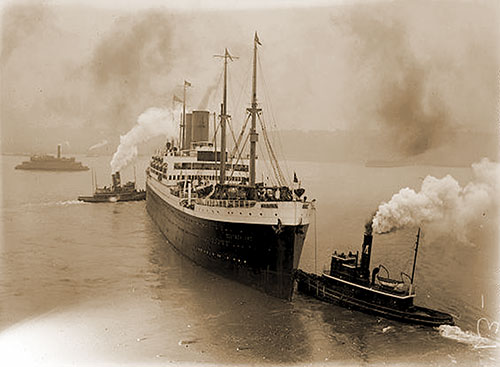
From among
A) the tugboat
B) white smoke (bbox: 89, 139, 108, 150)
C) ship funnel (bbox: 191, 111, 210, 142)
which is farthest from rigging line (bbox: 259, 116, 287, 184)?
the tugboat

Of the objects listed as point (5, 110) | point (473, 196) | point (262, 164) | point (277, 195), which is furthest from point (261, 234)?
point (5, 110)

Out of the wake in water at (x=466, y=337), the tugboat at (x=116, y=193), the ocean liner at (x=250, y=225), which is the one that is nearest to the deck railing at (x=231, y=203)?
the ocean liner at (x=250, y=225)

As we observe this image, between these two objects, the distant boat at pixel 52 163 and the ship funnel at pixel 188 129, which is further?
the ship funnel at pixel 188 129

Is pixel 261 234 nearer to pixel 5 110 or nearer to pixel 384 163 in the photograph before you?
pixel 384 163

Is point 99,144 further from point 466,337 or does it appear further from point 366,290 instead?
point 466,337

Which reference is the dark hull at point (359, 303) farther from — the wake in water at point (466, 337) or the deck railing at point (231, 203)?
the deck railing at point (231, 203)

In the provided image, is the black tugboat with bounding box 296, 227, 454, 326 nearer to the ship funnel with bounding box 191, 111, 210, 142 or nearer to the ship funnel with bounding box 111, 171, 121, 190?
the ship funnel with bounding box 191, 111, 210, 142
